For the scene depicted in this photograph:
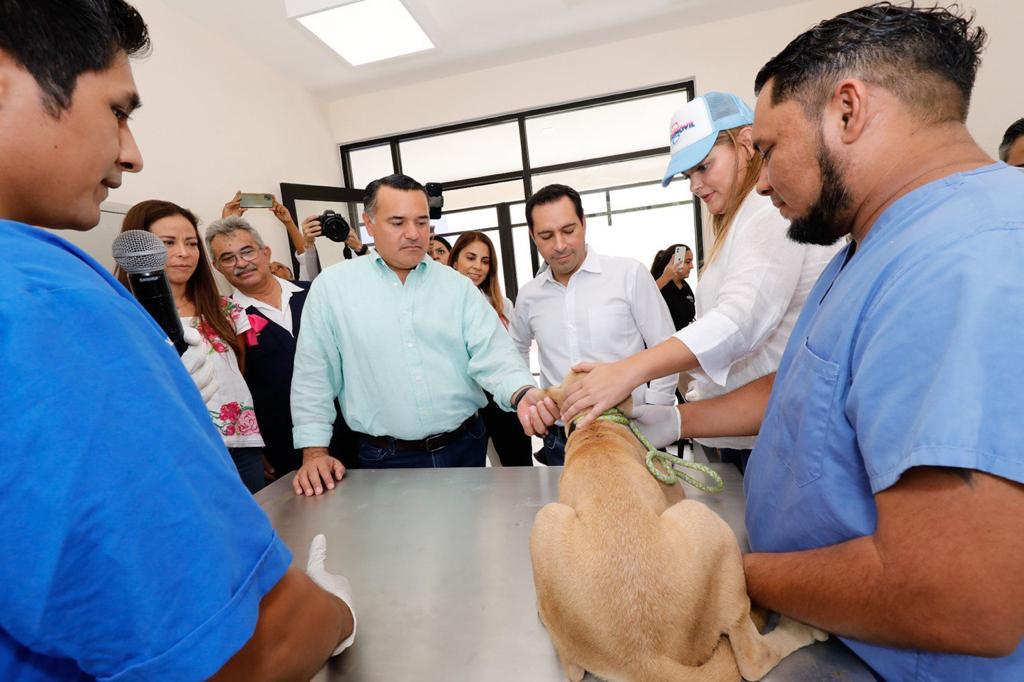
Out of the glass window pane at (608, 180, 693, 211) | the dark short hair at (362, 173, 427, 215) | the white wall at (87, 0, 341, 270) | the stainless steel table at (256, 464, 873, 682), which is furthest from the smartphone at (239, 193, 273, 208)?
the glass window pane at (608, 180, 693, 211)

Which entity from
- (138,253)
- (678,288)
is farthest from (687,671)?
(678,288)

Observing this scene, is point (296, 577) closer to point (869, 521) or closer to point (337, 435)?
point (869, 521)

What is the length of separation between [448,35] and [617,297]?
4.08 meters

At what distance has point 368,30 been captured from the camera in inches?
187

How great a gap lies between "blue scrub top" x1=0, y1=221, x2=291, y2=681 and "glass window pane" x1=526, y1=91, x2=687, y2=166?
6.52 metres

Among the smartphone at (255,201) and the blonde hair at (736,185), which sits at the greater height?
the smartphone at (255,201)

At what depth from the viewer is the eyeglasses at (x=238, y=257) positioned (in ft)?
9.84

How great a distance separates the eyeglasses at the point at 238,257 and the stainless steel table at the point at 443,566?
Answer: 1.64 metres

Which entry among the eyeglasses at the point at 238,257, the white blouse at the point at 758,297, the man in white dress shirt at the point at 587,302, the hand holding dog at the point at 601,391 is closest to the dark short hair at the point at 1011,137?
the man in white dress shirt at the point at 587,302

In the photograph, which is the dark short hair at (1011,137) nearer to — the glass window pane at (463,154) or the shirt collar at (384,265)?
the shirt collar at (384,265)

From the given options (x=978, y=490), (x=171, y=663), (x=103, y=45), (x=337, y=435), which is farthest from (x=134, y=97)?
(x=337, y=435)

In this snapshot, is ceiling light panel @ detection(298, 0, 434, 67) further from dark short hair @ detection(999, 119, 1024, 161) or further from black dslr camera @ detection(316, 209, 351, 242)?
dark short hair @ detection(999, 119, 1024, 161)

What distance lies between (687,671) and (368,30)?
561 cm

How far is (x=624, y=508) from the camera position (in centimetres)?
105
